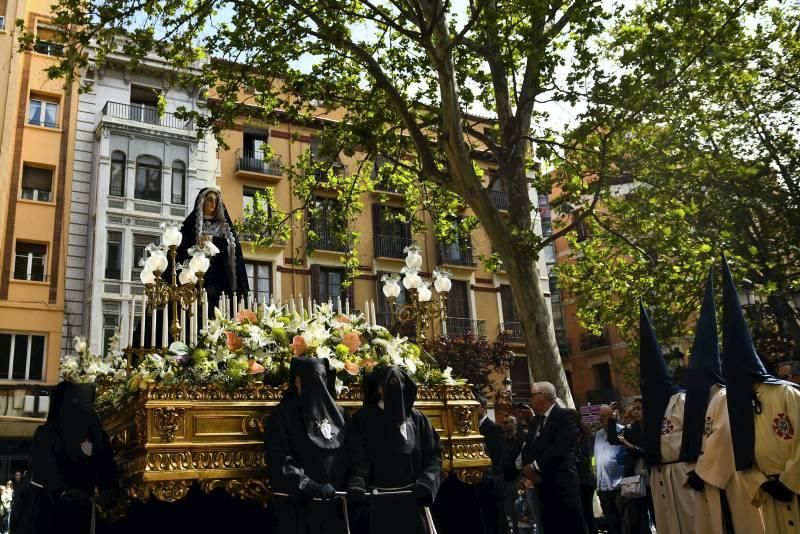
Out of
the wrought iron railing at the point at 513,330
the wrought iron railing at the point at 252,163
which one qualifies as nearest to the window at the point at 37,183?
the wrought iron railing at the point at 252,163

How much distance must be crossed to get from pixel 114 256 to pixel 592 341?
22150mm

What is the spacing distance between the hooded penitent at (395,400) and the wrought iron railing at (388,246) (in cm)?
2181

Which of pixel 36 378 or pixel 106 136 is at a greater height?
pixel 106 136

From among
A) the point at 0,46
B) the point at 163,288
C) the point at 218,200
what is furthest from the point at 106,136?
the point at 163,288

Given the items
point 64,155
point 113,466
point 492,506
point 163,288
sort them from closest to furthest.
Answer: point 113,466, point 163,288, point 492,506, point 64,155

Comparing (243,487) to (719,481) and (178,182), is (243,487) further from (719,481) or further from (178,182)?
(178,182)

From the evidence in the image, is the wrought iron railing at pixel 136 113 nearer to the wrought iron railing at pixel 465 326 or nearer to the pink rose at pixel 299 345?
the wrought iron railing at pixel 465 326

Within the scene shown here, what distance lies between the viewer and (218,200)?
8.51 metres

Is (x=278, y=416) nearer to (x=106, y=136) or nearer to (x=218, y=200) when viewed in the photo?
(x=218, y=200)

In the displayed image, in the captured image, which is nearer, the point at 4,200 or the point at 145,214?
the point at 4,200

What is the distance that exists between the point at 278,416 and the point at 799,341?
17.6m

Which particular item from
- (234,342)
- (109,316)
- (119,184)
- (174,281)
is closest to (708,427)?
(234,342)

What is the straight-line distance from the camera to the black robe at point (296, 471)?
15.9 feet

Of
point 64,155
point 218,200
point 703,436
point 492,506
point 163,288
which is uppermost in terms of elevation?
point 64,155
